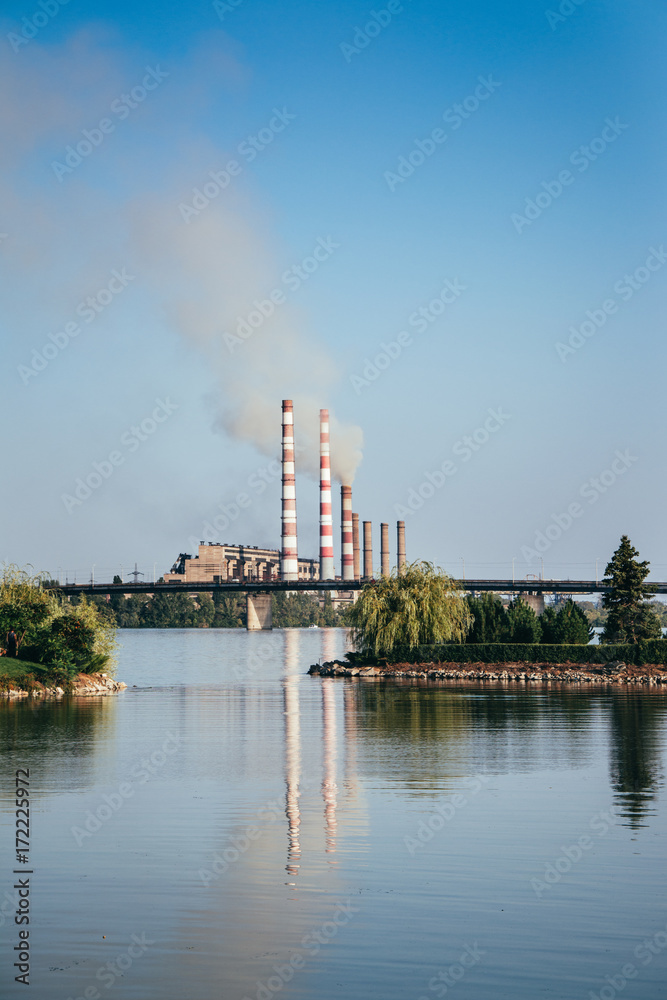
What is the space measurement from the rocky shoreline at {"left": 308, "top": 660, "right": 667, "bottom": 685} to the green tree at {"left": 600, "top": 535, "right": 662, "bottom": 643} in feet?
15.3

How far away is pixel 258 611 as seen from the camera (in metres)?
183

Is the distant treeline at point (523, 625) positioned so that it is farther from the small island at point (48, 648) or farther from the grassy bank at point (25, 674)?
the grassy bank at point (25, 674)

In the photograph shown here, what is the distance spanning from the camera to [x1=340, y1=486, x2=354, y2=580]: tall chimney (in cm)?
17812

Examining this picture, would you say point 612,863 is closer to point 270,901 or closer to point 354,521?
point 270,901

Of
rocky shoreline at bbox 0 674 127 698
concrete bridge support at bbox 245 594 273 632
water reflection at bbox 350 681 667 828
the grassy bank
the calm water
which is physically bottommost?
the calm water

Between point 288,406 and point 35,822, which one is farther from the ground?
point 288,406

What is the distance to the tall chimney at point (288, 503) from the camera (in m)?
163

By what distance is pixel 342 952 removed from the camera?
40.1 feet

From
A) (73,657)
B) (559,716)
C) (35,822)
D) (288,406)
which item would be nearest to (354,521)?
(288,406)

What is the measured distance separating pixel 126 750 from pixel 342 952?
19079mm

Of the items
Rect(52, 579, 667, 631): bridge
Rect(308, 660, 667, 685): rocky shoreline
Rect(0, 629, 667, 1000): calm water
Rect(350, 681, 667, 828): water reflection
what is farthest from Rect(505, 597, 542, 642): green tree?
Rect(52, 579, 667, 631): bridge

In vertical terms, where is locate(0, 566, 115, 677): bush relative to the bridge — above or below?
below

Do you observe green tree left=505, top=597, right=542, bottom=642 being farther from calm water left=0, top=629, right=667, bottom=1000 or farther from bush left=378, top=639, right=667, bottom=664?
calm water left=0, top=629, right=667, bottom=1000

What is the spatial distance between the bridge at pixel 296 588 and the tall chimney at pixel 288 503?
331cm
